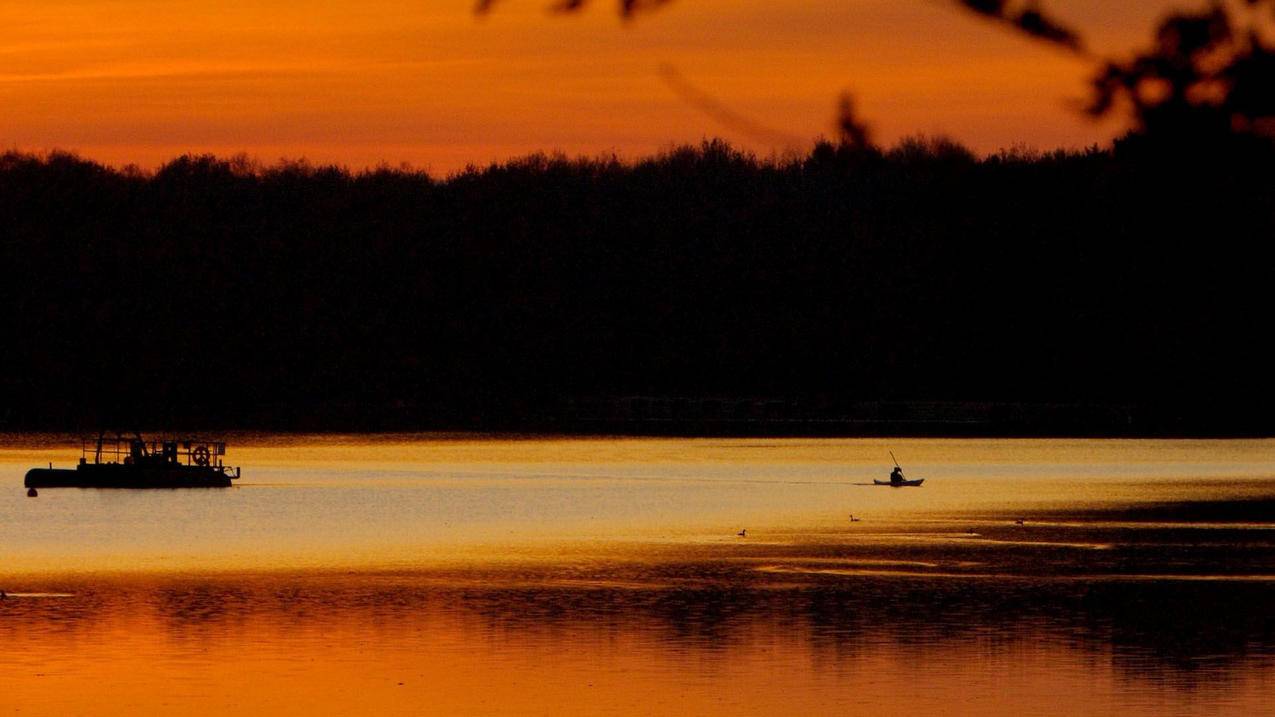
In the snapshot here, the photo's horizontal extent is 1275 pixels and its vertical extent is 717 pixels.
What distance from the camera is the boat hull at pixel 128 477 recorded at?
9619 centimetres

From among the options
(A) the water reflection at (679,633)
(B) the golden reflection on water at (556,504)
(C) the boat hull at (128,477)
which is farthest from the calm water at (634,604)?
(C) the boat hull at (128,477)

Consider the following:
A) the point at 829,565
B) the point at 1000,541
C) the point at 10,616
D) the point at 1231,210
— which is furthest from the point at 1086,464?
the point at 1231,210

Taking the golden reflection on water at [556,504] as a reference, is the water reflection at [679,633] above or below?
below

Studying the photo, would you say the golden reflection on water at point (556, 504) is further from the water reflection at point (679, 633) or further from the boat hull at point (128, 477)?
the water reflection at point (679, 633)

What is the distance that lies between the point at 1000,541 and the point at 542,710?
40264 mm

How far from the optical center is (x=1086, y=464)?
516ft

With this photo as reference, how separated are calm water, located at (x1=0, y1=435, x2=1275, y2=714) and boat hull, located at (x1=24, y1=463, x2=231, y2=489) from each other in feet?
3.03

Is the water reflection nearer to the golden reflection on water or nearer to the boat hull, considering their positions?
the golden reflection on water

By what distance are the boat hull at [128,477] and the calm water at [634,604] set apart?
0.92 meters

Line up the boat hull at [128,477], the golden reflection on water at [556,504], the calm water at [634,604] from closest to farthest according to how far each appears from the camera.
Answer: the calm water at [634,604]
the golden reflection on water at [556,504]
the boat hull at [128,477]

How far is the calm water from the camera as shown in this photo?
31719 millimetres

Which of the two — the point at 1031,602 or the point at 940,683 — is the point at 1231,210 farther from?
the point at 1031,602

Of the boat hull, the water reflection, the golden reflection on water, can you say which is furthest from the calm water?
the boat hull

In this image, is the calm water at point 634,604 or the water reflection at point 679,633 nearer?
the calm water at point 634,604
